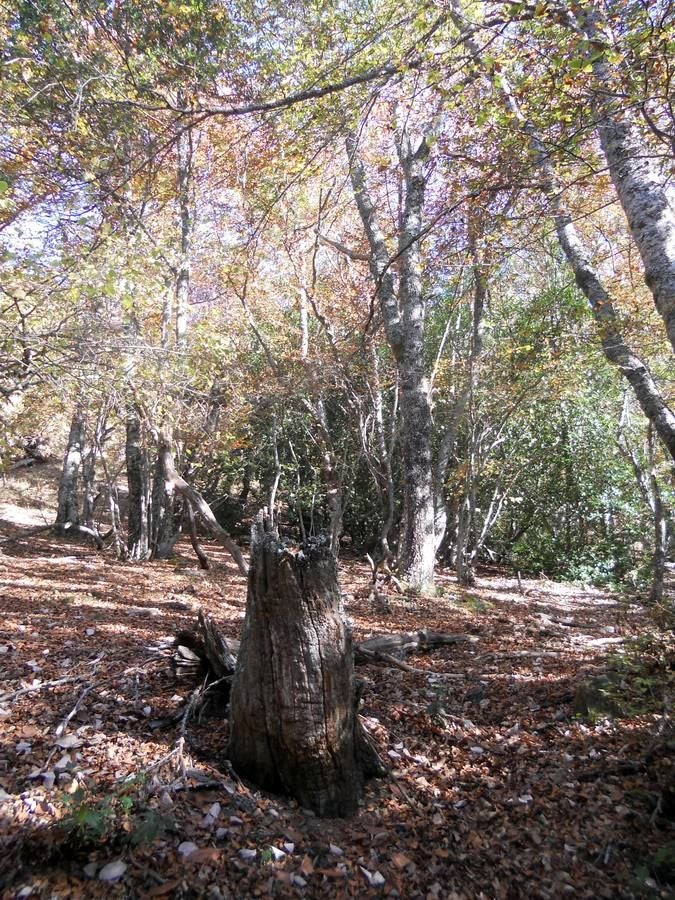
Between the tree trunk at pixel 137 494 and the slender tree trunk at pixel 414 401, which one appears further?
the tree trunk at pixel 137 494

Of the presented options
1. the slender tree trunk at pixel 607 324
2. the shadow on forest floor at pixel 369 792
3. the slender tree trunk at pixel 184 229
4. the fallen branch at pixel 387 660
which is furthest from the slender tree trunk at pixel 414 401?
the fallen branch at pixel 387 660

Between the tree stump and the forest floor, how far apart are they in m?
0.13

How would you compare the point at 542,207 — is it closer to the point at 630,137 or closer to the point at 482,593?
the point at 630,137

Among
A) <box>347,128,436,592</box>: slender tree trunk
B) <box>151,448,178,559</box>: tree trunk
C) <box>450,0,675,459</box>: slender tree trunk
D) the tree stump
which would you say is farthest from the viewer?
<box>151,448,178,559</box>: tree trunk

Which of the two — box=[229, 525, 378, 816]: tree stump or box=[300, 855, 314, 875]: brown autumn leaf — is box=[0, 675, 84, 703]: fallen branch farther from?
box=[300, 855, 314, 875]: brown autumn leaf

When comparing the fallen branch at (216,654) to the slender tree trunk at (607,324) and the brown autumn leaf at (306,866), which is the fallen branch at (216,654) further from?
the slender tree trunk at (607,324)

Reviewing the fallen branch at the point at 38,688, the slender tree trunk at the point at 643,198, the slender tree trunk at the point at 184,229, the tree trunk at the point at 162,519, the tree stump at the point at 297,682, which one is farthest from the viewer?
the tree trunk at the point at 162,519

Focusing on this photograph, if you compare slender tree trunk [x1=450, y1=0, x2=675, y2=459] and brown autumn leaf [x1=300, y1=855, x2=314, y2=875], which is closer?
brown autumn leaf [x1=300, y1=855, x2=314, y2=875]

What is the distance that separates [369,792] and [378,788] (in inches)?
2.7

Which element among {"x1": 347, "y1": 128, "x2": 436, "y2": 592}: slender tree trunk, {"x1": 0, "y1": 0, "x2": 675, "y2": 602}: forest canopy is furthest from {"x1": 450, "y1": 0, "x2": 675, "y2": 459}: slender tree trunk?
{"x1": 347, "y1": 128, "x2": 436, "y2": 592}: slender tree trunk

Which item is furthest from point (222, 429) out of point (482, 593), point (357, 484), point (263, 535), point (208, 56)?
point (263, 535)

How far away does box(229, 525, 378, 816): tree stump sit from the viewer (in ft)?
7.80

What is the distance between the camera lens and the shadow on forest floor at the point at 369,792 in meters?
1.91

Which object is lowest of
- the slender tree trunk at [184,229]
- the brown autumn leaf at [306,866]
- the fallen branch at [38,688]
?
the brown autumn leaf at [306,866]
